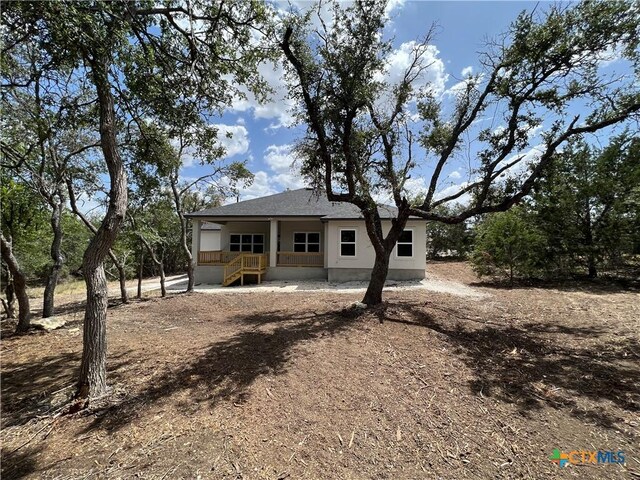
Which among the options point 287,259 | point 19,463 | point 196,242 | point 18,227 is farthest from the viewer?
point 287,259

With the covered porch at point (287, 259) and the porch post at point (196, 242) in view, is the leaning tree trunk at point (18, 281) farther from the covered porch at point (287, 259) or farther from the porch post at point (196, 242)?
the covered porch at point (287, 259)

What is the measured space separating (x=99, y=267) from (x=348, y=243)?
1166 centimetres

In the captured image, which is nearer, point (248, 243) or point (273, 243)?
point (273, 243)

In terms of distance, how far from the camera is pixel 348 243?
1449 cm

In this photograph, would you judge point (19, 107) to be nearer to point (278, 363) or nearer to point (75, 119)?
point (75, 119)

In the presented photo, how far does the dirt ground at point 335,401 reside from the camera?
8.43ft

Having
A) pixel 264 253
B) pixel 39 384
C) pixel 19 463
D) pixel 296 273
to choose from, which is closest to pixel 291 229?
pixel 264 253

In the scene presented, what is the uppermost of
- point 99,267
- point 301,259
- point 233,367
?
point 99,267

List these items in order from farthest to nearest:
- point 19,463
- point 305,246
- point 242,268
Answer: point 305,246
point 242,268
point 19,463

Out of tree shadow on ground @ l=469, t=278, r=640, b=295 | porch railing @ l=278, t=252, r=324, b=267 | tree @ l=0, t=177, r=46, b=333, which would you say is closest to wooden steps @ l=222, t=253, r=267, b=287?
porch railing @ l=278, t=252, r=324, b=267

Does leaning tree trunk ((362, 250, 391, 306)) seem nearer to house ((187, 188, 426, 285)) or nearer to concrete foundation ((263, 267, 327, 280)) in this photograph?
house ((187, 188, 426, 285))

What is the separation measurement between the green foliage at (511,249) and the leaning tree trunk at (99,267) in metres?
13.6

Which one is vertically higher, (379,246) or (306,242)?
(306,242)

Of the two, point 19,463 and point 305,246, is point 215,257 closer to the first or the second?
point 305,246
